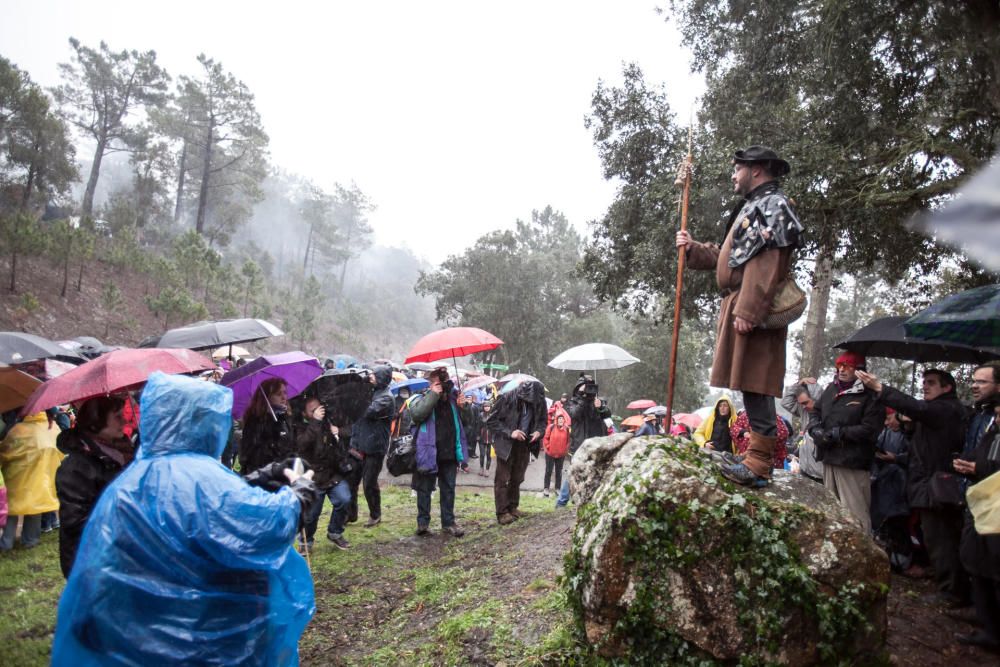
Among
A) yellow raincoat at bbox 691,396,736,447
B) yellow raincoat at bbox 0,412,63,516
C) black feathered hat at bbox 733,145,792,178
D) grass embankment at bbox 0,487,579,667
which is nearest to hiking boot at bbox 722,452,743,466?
grass embankment at bbox 0,487,579,667

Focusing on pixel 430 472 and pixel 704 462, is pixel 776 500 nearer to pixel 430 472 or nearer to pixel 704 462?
pixel 704 462

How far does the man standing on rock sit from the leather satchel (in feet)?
0.14

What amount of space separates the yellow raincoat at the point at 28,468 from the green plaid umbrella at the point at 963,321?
8.20 m

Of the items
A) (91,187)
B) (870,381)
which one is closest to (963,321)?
(870,381)

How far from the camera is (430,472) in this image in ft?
22.0

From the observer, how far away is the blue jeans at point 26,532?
6066 millimetres

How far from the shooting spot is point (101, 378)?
3525 millimetres

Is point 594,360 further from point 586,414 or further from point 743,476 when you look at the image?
point 743,476

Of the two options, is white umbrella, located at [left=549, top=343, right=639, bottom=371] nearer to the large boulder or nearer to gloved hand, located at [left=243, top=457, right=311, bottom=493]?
the large boulder

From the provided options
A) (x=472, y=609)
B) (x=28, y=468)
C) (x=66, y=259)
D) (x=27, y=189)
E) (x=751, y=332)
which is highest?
(x=27, y=189)

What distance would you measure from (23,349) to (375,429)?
3.69 meters

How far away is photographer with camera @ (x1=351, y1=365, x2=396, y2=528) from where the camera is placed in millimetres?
7285

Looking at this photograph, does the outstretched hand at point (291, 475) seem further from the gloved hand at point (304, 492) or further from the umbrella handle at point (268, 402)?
the umbrella handle at point (268, 402)

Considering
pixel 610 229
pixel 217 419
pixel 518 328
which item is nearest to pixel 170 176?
pixel 518 328
